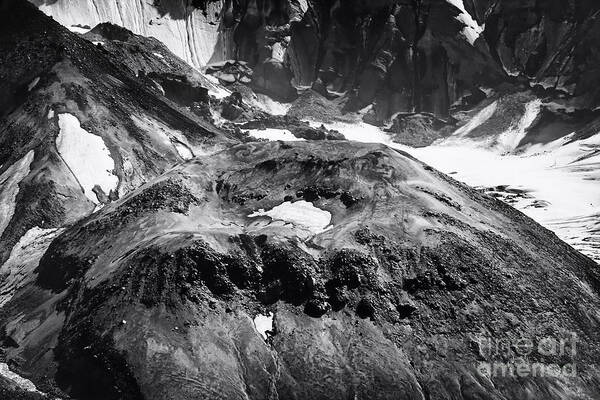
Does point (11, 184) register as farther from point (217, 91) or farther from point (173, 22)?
point (173, 22)

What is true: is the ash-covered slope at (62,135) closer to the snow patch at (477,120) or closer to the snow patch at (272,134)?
the snow patch at (272,134)

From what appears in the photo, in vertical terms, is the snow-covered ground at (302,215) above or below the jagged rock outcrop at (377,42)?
above

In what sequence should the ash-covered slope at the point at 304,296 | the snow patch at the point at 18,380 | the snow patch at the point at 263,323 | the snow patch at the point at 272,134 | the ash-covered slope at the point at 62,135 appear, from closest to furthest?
the snow patch at the point at 18,380, the ash-covered slope at the point at 304,296, the snow patch at the point at 263,323, the ash-covered slope at the point at 62,135, the snow patch at the point at 272,134

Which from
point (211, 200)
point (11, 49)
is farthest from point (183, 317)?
point (11, 49)

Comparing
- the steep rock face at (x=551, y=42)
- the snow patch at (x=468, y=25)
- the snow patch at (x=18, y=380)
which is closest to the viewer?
the snow patch at (x=18, y=380)

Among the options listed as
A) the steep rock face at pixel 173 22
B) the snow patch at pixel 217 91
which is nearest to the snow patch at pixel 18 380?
the snow patch at pixel 217 91

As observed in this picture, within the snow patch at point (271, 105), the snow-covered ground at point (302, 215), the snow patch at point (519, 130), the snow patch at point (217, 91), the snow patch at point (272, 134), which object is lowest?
the snow patch at point (519, 130)
